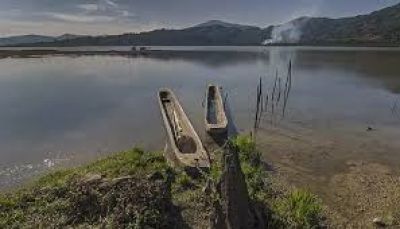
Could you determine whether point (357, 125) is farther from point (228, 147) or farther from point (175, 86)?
point (175, 86)

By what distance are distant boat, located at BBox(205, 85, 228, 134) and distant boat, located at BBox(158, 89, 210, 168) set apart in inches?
46.5

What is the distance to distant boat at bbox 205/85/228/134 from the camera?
19.6m

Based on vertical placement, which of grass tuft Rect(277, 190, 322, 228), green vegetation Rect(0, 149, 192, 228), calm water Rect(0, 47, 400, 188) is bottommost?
calm water Rect(0, 47, 400, 188)

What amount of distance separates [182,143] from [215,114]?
7.75 metres

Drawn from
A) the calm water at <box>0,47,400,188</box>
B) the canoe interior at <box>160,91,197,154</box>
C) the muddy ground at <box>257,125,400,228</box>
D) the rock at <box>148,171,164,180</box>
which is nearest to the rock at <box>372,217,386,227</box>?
the muddy ground at <box>257,125,400,228</box>

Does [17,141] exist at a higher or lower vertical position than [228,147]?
lower

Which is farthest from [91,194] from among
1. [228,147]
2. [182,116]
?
[182,116]

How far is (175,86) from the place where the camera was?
141 ft

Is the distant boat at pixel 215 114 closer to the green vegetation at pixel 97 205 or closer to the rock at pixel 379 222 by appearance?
the green vegetation at pixel 97 205

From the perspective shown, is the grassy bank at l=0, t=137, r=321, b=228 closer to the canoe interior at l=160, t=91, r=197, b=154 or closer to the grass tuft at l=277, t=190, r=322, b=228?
the grass tuft at l=277, t=190, r=322, b=228

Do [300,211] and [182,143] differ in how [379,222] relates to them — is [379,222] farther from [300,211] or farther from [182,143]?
[182,143]

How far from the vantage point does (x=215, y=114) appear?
80.9 feet

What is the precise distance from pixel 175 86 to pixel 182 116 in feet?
69.2

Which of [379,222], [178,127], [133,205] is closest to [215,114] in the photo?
[178,127]
